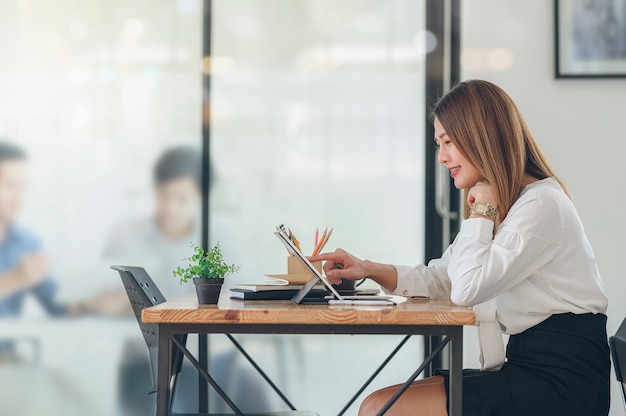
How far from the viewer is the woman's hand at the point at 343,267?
2236mm

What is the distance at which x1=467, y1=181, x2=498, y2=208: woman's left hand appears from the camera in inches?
79.7

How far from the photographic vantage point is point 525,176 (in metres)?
2.10

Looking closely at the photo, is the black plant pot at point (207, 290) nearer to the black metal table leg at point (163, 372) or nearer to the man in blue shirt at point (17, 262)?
the black metal table leg at point (163, 372)

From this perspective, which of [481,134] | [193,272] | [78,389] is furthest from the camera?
[78,389]

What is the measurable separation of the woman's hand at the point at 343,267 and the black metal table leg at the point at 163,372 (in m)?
0.63

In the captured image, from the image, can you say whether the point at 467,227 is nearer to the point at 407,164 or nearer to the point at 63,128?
the point at 407,164

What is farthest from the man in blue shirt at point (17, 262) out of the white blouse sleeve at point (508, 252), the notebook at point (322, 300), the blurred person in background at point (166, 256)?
the white blouse sleeve at point (508, 252)

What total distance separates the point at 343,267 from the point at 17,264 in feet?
5.82

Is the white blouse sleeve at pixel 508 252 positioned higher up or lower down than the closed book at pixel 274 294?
higher up

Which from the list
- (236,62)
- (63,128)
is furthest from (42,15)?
(236,62)

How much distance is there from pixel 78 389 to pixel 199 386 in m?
0.52

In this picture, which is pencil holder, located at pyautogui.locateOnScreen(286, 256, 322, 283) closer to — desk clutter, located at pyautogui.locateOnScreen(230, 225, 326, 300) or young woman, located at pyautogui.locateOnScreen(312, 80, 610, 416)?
desk clutter, located at pyautogui.locateOnScreen(230, 225, 326, 300)

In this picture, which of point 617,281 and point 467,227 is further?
point 617,281

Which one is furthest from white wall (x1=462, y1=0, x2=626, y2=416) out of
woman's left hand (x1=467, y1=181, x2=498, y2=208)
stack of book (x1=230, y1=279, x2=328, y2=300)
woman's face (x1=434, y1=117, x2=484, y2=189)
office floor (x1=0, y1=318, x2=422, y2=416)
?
stack of book (x1=230, y1=279, x2=328, y2=300)
